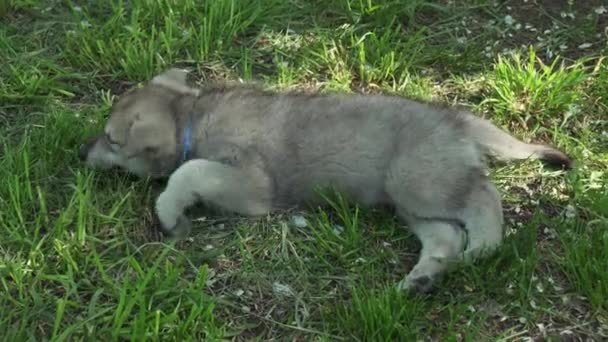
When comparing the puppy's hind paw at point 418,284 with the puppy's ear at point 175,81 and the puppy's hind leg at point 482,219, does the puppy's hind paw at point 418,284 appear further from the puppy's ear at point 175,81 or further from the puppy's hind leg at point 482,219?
the puppy's ear at point 175,81

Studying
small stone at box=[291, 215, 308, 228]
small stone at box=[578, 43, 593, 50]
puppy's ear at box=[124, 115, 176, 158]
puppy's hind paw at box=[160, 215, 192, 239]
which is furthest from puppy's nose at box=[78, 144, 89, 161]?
small stone at box=[578, 43, 593, 50]

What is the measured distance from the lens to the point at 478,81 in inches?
192

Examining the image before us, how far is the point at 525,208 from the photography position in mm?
4129

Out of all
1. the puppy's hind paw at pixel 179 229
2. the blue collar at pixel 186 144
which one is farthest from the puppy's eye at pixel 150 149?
the puppy's hind paw at pixel 179 229

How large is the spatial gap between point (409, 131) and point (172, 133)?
1.16m

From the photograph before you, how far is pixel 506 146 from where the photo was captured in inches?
161

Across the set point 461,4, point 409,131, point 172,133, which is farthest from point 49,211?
point 461,4

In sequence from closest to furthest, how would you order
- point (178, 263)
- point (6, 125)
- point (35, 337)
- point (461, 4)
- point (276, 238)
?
point (35, 337), point (178, 263), point (276, 238), point (6, 125), point (461, 4)

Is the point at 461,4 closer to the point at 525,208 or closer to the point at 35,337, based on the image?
the point at 525,208

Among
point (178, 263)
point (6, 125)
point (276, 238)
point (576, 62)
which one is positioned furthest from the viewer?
point (576, 62)

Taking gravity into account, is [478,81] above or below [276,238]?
above

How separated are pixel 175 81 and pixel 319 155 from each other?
92cm

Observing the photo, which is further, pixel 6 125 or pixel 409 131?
pixel 6 125

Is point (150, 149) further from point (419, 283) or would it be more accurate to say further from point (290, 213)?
point (419, 283)
